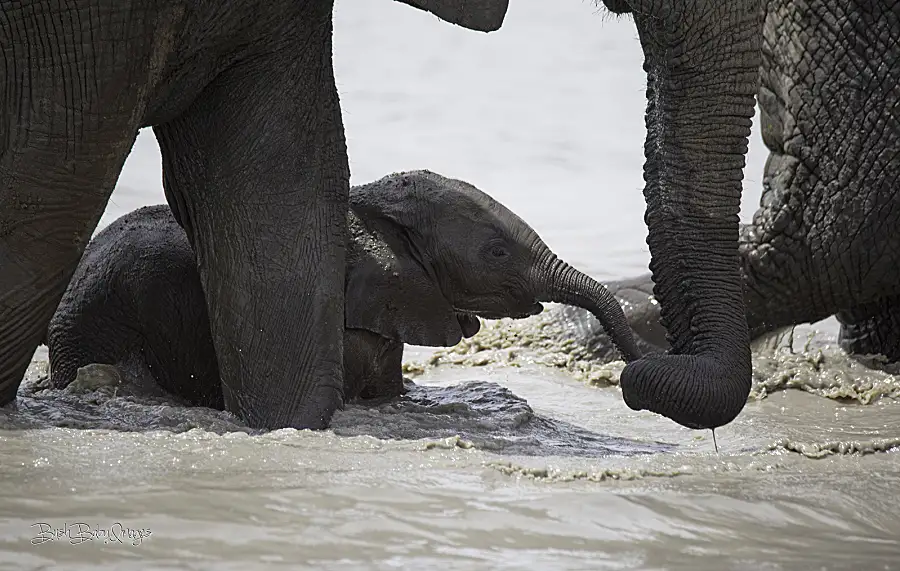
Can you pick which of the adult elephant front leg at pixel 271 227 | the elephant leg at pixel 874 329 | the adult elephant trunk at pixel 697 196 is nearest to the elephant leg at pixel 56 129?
the adult elephant front leg at pixel 271 227

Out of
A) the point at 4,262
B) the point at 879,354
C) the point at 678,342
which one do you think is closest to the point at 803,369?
the point at 879,354

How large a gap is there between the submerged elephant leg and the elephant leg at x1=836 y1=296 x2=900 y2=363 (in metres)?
0.03

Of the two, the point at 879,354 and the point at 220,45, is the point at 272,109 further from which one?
the point at 879,354

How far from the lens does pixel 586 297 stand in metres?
4.48

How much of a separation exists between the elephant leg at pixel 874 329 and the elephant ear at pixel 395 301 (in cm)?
208

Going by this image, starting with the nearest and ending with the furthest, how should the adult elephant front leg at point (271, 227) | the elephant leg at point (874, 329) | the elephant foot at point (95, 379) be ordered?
the adult elephant front leg at point (271, 227) < the elephant foot at point (95, 379) < the elephant leg at point (874, 329)

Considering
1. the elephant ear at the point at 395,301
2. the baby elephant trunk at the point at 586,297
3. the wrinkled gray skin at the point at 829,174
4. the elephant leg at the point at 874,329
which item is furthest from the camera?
the elephant leg at the point at 874,329

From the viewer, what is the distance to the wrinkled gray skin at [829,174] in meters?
5.32

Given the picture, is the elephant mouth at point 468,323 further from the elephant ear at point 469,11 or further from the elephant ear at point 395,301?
the elephant ear at point 469,11

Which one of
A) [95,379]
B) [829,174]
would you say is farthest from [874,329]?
[95,379]

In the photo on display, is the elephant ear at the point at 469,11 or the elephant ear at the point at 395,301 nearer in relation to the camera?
the elephant ear at the point at 469,11

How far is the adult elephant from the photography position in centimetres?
336

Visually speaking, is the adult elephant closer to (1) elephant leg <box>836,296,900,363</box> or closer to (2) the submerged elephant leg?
(2) the submerged elephant leg

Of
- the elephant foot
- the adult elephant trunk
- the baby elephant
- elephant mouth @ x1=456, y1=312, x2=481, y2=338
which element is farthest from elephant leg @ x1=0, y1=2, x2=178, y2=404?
elephant mouth @ x1=456, y1=312, x2=481, y2=338
